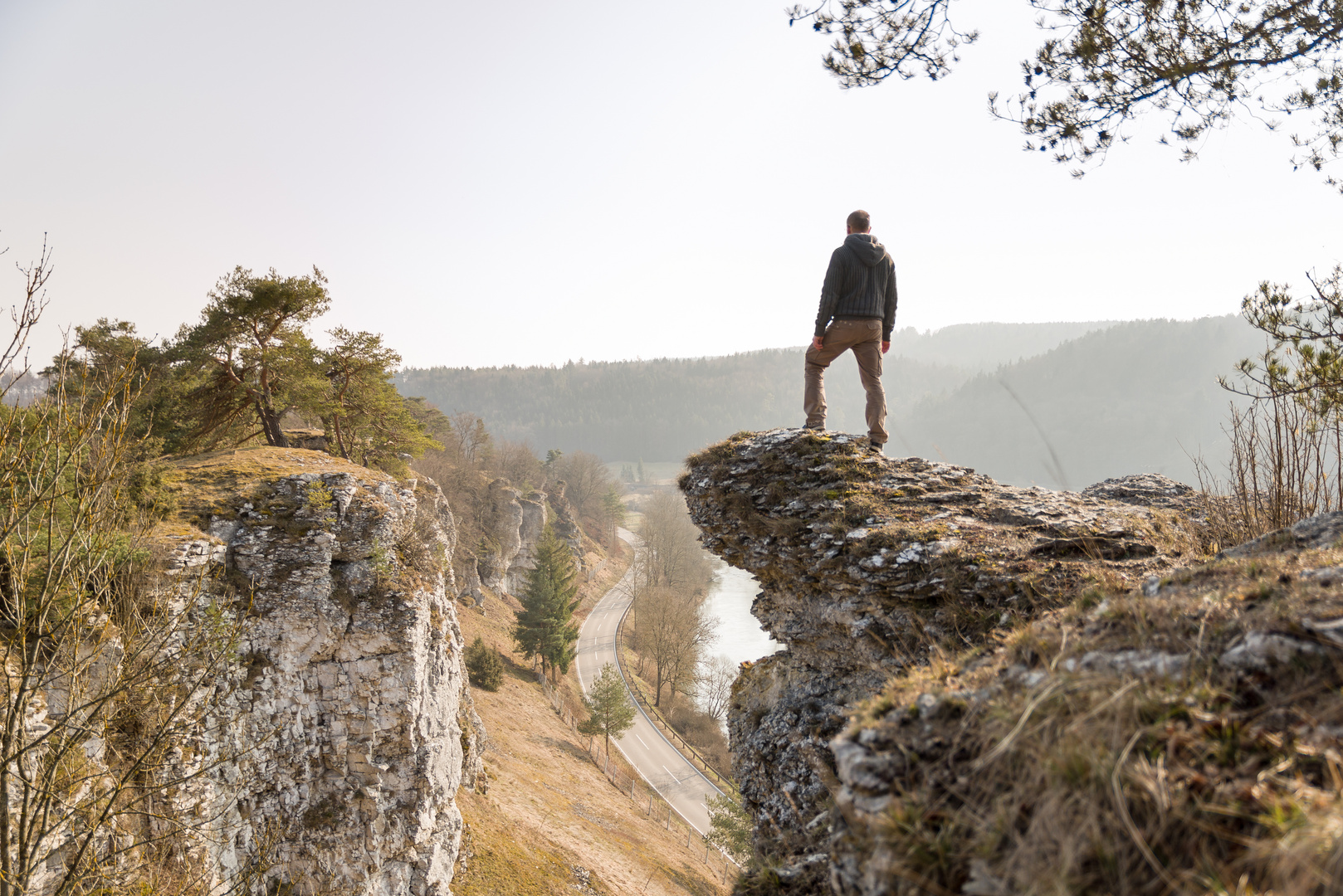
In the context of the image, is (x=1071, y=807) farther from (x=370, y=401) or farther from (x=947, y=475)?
(x=370, y=401)

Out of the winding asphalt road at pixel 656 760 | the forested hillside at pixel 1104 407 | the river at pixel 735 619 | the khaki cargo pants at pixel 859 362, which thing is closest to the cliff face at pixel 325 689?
the khaki cargo pants at pixel 859 362

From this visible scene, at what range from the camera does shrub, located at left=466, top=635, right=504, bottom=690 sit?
28531mm

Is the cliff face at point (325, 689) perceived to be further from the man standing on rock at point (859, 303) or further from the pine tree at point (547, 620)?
the pine tree at point (547, 620)

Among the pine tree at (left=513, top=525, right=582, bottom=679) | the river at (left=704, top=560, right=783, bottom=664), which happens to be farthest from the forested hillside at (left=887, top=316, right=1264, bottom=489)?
the pine tree at (left=513, top=525, right=582, bottom=679)

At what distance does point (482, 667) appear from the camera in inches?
1132

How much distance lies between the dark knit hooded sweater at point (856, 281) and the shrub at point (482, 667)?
26916mm

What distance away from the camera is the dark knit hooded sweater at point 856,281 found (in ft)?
21.4

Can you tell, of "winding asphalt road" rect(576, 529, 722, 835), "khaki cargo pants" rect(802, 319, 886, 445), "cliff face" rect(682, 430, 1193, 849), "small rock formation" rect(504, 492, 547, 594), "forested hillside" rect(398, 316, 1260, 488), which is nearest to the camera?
"cliff face" rect(682, 430, 1193, 849)

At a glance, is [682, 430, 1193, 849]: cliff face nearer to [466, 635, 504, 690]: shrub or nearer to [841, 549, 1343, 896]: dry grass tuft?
[841, 549, 1343, 896]: dry grass tuft

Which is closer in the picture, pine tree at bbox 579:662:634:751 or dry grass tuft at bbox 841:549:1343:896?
dry grass tuft at bbox 841:549:1343:896

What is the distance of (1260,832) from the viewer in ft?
4.81

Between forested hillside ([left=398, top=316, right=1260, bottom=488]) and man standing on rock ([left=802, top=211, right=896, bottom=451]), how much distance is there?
6444 cm

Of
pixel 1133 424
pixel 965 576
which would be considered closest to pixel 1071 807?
pixel 965 576

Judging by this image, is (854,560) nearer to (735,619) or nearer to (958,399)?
(735,619)
